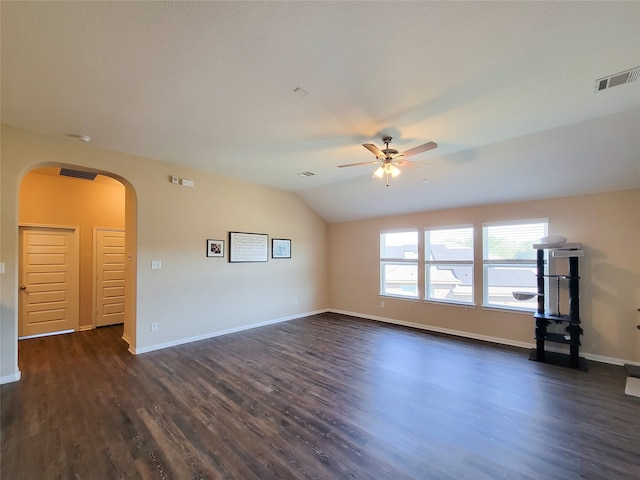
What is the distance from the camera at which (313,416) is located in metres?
2.51

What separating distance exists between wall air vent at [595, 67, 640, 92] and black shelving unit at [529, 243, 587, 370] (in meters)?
2.27

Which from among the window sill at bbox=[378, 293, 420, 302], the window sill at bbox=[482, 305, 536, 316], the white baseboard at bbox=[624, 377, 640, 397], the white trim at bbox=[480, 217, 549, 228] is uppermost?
the white trim at bbox=[480, 217, 549, 228]

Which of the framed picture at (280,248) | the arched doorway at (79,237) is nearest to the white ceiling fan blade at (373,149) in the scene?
the framed picture at (280,248)

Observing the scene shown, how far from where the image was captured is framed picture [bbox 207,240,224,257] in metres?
4.93

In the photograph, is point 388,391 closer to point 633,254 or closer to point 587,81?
point 587,81

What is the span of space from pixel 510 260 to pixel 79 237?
8.12 metres

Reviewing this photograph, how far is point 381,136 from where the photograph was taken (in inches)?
131

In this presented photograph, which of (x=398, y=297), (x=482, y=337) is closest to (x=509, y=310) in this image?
(x=482, y=337)

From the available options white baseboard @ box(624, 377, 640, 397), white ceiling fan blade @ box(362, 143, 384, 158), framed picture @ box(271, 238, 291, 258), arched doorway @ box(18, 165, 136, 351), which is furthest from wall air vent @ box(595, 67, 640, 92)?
arched doorway @ box(18, 165, 136, 351)

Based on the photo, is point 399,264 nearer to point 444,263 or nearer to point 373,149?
point 444,263

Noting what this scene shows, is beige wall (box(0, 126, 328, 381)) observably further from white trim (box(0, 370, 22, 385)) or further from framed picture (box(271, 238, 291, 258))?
framed picture (box(271, 238, 291, 258))

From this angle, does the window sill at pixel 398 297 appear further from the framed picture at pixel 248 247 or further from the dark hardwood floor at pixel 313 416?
the framed picture at pixel 248 247

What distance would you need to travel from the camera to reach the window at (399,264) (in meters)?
5.86

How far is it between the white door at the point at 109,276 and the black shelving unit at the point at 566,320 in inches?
302
